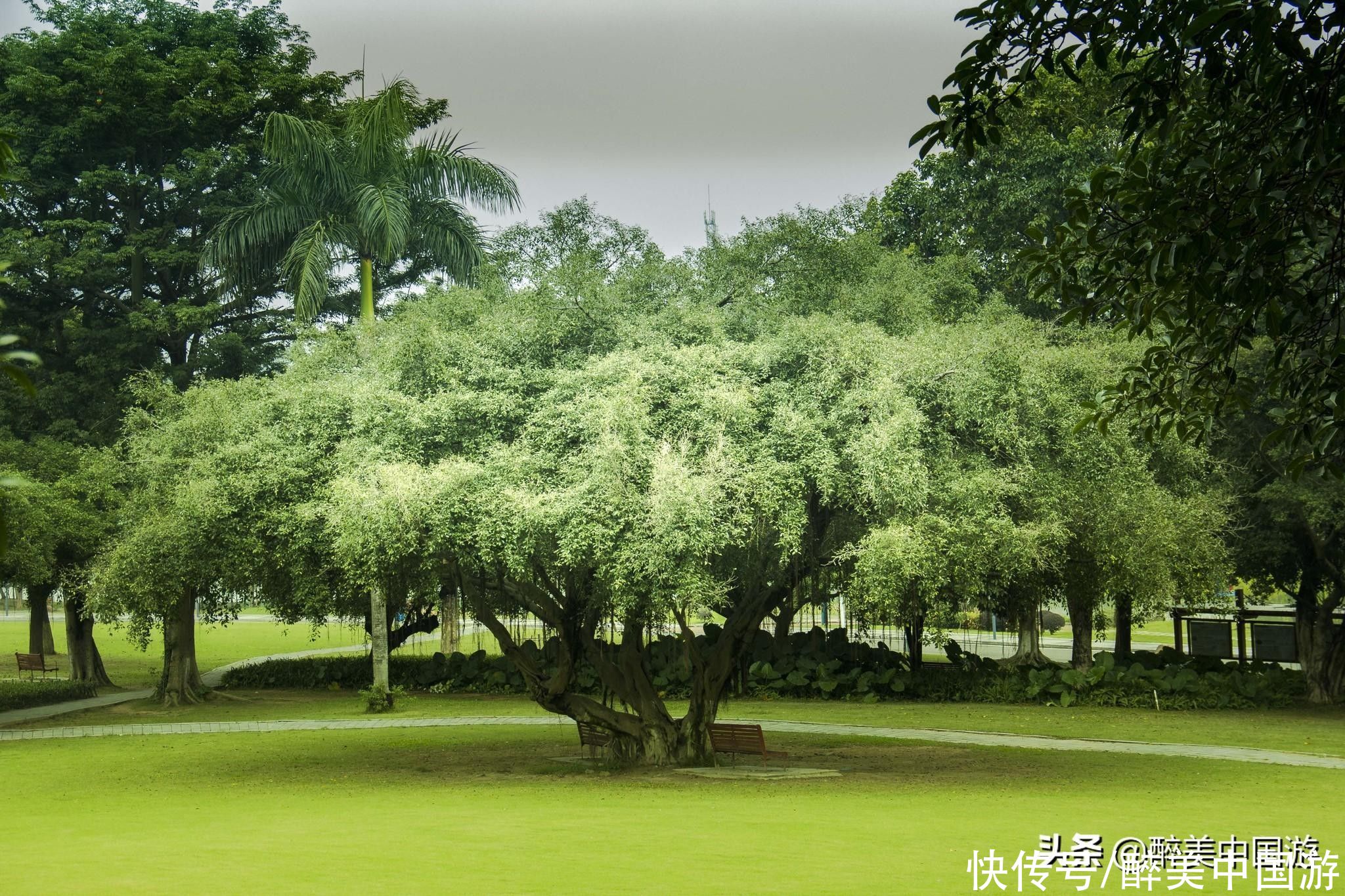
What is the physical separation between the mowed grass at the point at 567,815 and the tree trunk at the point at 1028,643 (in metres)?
11.5

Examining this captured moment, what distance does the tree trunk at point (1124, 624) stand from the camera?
93.4 ft

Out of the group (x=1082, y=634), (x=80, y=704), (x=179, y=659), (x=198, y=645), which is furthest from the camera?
(x=198, y=645)

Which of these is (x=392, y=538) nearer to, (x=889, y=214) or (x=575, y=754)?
(x=575, y=754)

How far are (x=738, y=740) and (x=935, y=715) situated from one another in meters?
9.70

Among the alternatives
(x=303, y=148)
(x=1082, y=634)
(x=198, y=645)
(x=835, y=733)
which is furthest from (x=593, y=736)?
(x=198, y=645)

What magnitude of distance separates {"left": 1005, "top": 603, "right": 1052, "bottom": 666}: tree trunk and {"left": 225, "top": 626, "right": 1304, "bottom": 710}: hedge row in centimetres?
156

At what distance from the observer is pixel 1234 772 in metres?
17.3

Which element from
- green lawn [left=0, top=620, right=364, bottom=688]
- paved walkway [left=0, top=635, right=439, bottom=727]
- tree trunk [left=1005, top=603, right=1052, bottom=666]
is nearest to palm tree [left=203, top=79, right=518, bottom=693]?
paved walkway [left=0, top=635, right=439, bottom=727]

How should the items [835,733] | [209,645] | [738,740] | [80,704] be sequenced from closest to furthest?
[738,740], [835,733], [80,704], [209,645]

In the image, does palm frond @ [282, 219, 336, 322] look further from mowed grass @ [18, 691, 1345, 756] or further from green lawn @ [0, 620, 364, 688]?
green lawn @ [0, 620, 364, 688]

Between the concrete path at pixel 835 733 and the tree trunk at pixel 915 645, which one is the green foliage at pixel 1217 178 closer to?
the concrete path at pixel 835 733

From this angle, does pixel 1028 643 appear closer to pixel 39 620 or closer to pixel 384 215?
pixel 384 215

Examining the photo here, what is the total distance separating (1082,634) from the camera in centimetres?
3042

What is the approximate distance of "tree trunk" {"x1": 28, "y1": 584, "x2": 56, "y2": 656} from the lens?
103 ft
